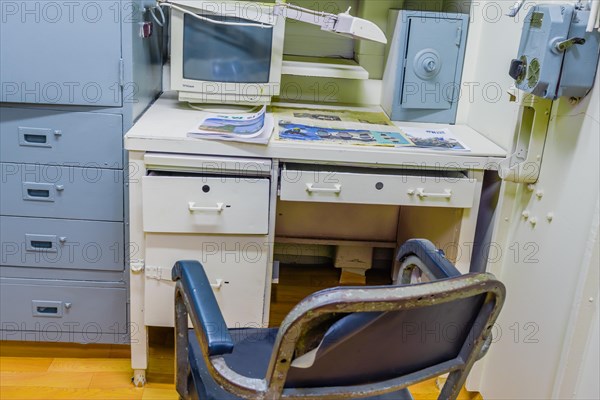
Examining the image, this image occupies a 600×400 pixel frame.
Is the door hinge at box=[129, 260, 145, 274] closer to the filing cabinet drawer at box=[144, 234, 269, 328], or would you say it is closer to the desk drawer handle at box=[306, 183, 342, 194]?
the filing cabinet drawer at box=[144, 234, 269, 328]

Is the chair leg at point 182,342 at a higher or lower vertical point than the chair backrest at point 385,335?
lower

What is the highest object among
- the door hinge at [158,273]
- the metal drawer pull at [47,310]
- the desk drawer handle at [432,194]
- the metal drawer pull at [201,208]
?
the desk drawer handle at [432,194]

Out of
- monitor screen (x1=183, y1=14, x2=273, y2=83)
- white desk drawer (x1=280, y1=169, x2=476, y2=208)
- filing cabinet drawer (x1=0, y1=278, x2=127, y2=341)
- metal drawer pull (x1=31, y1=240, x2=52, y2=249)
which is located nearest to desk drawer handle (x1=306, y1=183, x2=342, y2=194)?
white desk drawer (x1=280, y1=169, x2=476, y2=208)

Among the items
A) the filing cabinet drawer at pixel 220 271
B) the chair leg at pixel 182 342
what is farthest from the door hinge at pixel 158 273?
the chair leg at pixel 182 342

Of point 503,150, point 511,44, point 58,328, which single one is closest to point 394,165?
point 503,150

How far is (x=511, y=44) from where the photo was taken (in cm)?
183

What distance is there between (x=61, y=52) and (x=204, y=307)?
3.40ft

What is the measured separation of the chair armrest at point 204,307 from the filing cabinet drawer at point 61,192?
75cm

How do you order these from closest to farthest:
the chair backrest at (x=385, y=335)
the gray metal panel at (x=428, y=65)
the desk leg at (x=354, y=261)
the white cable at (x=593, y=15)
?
the chair backrest at (x=385, y=335)
the white cable at (x=593, y=15)
the gray metal panel at (x=428, y=65)
the desk leg at (x=354, y=261)

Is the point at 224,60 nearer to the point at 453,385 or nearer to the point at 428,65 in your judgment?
the point at 428,65

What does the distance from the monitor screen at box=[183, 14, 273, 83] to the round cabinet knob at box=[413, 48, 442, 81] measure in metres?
0.49

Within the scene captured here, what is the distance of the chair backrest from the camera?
2.93ft

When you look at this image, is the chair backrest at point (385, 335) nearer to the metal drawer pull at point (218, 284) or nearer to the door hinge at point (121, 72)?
the metal drawer pull at point (218, 284)

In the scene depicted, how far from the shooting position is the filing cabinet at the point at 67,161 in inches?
70.0
